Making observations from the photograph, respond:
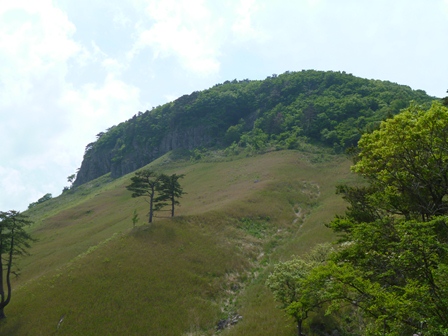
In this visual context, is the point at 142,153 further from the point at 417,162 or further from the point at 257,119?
the point at 417,162

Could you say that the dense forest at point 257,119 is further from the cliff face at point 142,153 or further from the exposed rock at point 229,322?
the exposed rock at point 229,322

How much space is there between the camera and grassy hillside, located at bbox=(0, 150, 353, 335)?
26.6 metres

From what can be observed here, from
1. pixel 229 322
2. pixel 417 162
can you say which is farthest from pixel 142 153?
pixel 417 162

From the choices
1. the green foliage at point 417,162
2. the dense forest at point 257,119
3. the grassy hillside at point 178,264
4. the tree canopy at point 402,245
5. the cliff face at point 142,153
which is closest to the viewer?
the tree canopy at point 402,245

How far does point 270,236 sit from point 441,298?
37233 mm

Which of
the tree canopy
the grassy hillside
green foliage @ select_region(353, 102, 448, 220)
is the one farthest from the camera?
the grassy hillside

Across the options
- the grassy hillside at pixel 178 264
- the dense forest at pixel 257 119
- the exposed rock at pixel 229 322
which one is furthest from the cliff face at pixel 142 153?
the exposed rock at pixel 229 322

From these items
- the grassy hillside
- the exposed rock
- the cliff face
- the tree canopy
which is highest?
the cliff face

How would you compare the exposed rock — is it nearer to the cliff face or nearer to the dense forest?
the dense forest

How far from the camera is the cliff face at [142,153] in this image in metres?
151

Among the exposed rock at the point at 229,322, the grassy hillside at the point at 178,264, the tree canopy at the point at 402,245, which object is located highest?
the tree canopy at the point at 402,245

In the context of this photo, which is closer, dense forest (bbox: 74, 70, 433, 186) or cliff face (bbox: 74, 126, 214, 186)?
dense forest (bbox: 74, 70, 433, 186)

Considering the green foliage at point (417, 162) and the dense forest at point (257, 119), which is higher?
the dense forest at point (257, 119)

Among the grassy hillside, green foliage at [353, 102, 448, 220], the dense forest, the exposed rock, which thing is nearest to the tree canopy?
green foliage at [353, 102, 448, 220]
